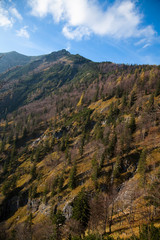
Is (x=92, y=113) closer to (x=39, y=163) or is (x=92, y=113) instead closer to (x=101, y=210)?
(x=39, y=163)

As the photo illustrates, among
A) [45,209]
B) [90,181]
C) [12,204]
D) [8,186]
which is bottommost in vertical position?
[12,204]

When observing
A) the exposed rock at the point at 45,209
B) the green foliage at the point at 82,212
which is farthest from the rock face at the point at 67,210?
the green foliage at the point at 82,212

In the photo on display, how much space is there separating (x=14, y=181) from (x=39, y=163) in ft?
70.9

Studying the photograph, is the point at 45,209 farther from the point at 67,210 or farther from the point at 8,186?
the point at 8,186

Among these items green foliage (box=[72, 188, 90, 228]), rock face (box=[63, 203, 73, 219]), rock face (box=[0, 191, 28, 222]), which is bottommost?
rock face (box=[0, 191, 28, 222])

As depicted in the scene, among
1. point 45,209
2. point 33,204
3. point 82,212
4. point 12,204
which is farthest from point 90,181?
point 12,204

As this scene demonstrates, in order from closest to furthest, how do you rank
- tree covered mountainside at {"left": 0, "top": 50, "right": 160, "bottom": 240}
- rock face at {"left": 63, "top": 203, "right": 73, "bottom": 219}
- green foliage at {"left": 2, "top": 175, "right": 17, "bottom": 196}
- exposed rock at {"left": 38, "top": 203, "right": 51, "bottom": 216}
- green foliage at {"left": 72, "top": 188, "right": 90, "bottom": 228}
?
tree covered mountainside at {"left": 0, "top": 50, "right": 160, "bottom": 240} < green foliage at {"left": 72, "top": 188, "right": 90, "bottom": 228} < rock face at {"left": 63, "top": 203, "right": 73, "bottom": 219} < exposed rock at {"left": 38, "top": 203, "right": 51, "bottom": 216} < green foliage at {"left": 2, "top": 175, "right": 17, "bottom": 196}

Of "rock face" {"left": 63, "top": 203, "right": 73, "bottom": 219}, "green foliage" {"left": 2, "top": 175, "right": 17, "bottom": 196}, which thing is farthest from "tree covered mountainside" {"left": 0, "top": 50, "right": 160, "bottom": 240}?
"green foliage" {"left": 2, "top": 175, "right": 17, "bottom": 196}

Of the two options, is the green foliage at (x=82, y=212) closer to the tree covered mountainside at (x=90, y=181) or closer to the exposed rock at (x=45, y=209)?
the tree covered mountainside at (x=90, y=181)

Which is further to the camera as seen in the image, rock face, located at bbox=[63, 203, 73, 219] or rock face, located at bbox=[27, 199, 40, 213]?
rock face, located at bbox=[27, 199, 40, 213]

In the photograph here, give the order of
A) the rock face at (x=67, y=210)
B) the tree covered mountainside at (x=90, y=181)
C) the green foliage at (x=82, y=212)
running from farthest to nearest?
the rock face at (x=67, y=210), the green foliage at (x=82, y=212), the tree covered mountainside at (x=90, y=181)

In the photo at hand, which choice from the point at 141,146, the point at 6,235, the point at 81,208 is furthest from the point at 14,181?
the point at 141,146

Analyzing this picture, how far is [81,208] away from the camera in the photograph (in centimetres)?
3203

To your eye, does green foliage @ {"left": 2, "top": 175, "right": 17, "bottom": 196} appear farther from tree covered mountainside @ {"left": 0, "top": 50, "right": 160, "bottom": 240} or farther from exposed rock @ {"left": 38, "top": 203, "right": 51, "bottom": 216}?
exposed rock @ {"left": 38, "top": 203, "right": 51, "bottom": 216}
